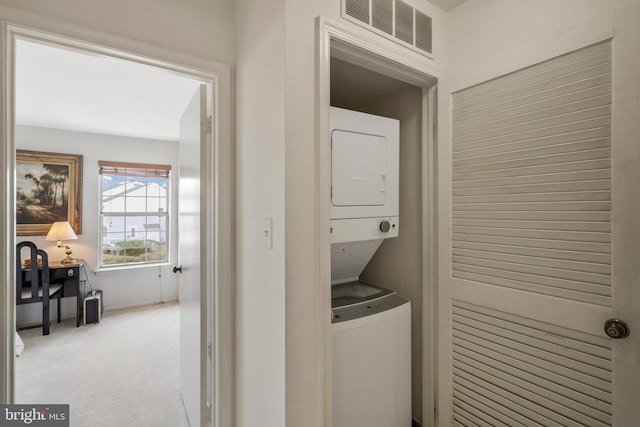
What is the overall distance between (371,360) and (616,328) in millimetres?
955

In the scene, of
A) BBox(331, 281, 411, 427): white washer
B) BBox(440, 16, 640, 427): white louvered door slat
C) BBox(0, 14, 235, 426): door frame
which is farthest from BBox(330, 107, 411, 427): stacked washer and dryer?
BBox(0, 14, 235, 426): door frame

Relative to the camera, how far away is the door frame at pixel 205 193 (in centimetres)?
104

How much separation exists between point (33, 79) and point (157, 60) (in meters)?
1.98

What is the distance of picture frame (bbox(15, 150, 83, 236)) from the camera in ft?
11.8

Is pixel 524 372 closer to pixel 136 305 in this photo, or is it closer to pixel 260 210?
pixel 260 210

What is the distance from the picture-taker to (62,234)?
3.67 m

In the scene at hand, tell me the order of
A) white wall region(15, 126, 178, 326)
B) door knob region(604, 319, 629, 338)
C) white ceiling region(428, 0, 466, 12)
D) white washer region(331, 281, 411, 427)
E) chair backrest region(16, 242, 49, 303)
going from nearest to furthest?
door knob region(604, 319, 629, 338), white washer region(331, 281, 411, 427), white ceiling region(428, 0, 466, 12), chair backrest region(16, 242, 49, 303), white wall region(15, 126, 178, 326)

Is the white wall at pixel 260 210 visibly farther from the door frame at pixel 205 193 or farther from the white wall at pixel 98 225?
the white wall at pixel 98 225

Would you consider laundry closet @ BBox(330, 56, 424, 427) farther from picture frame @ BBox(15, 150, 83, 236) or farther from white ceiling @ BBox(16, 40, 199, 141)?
picture frame @ BBox(15, 150, 83, 236)

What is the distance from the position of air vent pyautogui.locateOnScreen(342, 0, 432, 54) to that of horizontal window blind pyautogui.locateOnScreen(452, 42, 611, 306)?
1.11 ft

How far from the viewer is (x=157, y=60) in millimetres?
1282

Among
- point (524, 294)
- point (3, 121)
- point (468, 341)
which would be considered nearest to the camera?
point (3, 121)

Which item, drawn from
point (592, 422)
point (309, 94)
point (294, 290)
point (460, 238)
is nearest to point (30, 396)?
point (294, 290)

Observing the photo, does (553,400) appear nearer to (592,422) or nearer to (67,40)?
(592,422)
